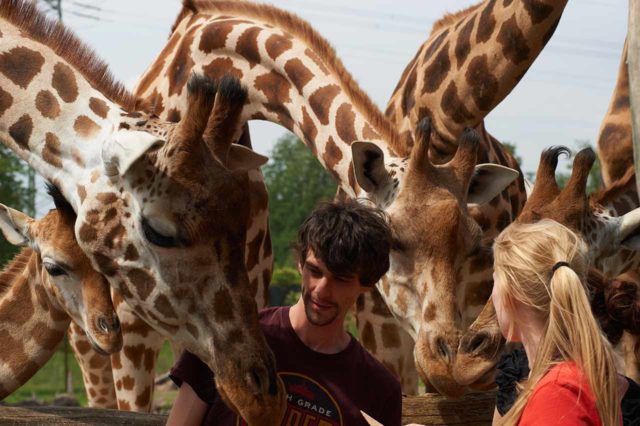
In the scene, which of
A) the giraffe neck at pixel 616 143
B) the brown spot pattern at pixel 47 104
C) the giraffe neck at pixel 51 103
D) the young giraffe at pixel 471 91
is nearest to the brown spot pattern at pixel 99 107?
the giraffe neck at pixel 51 103

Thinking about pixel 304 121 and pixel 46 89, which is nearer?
pixel 46 89

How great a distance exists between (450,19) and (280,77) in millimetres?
1933

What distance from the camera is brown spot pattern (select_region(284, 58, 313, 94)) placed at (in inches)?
229

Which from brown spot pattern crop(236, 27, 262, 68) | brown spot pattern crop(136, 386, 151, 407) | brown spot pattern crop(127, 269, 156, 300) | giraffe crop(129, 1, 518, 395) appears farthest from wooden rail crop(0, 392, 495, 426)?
brown spot pattern crop(236, 27, 262, 68)

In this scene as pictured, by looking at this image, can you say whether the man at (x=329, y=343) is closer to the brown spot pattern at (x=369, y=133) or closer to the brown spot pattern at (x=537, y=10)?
the brown spot pattern at (x=369, y=133)

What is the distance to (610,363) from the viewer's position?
2516 mm

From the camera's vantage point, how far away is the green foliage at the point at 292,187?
44.7 metres

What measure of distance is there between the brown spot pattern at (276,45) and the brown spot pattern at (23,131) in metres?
1.68

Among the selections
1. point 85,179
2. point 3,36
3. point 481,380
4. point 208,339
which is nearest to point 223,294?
point 208,339

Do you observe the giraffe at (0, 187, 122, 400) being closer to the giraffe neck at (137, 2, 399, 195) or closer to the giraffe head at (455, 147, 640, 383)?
the giraffe neck at (137, 2, 399, 195)

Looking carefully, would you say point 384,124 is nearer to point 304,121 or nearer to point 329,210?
point 304,121

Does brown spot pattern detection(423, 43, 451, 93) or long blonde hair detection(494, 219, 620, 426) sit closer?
long blonde hair detection(494, 219, 620, 426)

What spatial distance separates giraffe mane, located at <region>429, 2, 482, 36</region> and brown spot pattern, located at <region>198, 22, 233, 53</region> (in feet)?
5.91

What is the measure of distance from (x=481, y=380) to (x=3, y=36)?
2544mm
